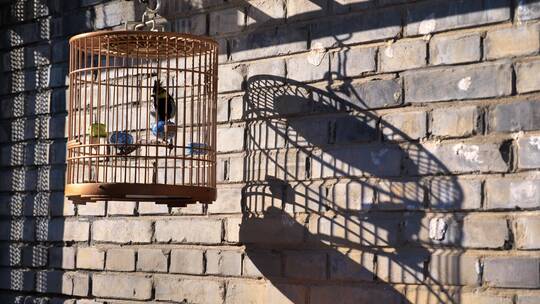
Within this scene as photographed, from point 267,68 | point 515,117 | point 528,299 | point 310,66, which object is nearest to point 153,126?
point 267,68

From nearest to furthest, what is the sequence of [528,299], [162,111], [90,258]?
[528,299]
[162,111]
[90,258]

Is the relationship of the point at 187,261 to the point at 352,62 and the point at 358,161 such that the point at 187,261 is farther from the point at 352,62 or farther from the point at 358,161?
the point at 352,62

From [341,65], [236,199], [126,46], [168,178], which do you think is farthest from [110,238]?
[341,65]

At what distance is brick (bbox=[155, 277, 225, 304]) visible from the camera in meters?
3.84

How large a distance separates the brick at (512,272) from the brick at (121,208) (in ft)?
5.68

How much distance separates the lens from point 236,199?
3814 mm

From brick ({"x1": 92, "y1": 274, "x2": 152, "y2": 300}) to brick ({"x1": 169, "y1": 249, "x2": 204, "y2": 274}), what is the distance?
0.17 meters

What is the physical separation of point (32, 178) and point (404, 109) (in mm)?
2214

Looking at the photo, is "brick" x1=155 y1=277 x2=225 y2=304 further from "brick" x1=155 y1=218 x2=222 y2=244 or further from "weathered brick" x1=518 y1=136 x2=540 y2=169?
"weathered brick" x1=518 y1=136 x2=540 y2=169

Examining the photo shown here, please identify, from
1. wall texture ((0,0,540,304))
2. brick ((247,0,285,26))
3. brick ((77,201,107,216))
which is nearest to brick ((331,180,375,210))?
wall texture ((0,0,540,304))

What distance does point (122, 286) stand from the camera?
4191 mm

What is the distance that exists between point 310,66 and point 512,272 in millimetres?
1143

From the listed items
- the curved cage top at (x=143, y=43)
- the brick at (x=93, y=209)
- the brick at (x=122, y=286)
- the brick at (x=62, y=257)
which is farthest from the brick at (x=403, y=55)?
the brick at (x=62, y=257)

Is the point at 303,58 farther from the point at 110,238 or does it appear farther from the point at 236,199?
the point at 110,238
